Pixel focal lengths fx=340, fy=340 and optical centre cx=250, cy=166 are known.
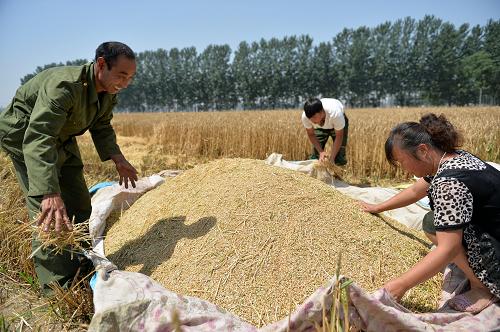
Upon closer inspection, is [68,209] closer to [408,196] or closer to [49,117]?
[49,117]

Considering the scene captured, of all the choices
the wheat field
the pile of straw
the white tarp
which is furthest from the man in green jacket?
the white tarp

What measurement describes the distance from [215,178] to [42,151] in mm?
1146

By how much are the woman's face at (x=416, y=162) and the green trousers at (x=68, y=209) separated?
1.54m

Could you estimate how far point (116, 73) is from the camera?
5.79 feet

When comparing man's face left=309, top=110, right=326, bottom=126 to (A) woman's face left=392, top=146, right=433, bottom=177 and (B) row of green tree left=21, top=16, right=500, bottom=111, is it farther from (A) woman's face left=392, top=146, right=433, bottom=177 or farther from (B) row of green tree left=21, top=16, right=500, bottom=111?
(B) row of green tree left=21, top=16, right=500, bottom=111

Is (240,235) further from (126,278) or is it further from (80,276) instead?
(80,276)

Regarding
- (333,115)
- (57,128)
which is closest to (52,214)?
(57,128)

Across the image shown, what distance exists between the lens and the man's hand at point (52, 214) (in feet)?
4.82

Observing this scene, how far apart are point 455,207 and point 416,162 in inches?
10.4

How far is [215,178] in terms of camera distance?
2.45 meters

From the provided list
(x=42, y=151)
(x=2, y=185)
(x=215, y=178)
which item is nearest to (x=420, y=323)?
(x=215, y=178)

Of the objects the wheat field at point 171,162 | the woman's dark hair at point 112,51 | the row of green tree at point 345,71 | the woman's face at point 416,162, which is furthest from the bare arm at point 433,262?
the row of green tree at point 345,71

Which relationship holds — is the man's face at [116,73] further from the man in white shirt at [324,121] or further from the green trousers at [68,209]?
the man in white shirt at [324,121]

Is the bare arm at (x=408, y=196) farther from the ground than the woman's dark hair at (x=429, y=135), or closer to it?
closer to it
